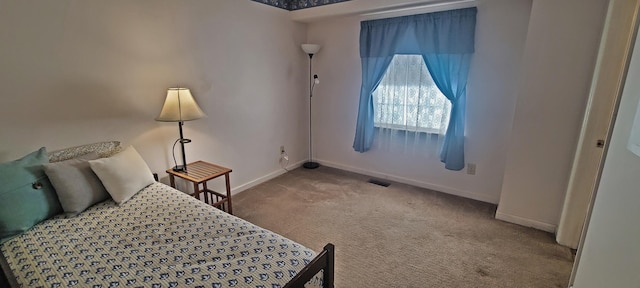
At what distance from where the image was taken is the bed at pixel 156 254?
3.95ft

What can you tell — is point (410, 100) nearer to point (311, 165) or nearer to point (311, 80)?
point (311, 80)

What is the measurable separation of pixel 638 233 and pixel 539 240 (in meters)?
1.61

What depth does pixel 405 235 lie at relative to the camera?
2463 millimetres

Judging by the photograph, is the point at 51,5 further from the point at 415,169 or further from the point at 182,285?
the point at 415,169

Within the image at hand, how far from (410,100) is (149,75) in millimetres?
2680

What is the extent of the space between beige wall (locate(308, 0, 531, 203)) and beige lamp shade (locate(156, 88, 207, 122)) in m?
2.05

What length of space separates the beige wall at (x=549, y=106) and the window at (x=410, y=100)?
0.83m

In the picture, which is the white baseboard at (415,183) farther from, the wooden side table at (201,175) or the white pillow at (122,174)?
the white pillow at (122,174)

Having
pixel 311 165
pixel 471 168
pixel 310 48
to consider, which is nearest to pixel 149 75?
pixel 310 48

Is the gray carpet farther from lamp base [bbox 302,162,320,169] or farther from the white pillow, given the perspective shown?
the white pillow

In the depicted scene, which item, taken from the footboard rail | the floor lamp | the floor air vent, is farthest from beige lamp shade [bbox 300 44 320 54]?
the footboard rail

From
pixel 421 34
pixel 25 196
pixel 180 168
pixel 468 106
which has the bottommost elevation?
pixel 180 168

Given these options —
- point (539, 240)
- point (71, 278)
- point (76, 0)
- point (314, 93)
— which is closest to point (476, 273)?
point (539, 240)

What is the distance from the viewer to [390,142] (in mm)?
3662
